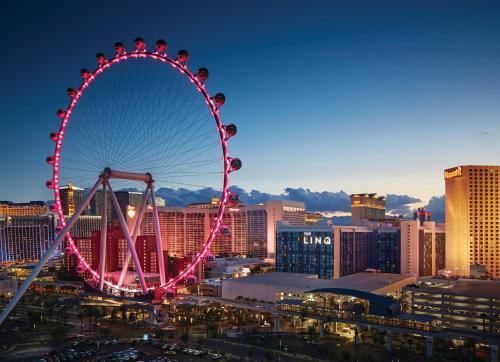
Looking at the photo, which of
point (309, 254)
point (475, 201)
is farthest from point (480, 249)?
point (309, 254)

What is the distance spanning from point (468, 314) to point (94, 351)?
101 ft

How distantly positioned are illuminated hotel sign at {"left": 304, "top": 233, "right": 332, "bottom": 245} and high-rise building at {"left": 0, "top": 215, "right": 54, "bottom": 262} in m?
81.5

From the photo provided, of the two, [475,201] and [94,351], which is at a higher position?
[475,201]

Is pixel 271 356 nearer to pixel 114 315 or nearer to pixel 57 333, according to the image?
pixel 57 333

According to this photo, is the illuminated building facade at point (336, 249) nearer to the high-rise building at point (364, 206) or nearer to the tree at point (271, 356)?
the tree at point (271, 356)

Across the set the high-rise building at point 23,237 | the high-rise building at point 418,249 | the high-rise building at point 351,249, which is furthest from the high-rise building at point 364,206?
the high-rise building at point 23,237

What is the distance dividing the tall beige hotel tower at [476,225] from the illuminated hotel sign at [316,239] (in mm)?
20085

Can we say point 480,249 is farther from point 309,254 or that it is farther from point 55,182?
point 55,182

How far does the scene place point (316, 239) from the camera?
66438 mm

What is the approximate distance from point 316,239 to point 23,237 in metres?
87.0

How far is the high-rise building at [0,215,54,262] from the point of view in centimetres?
11938

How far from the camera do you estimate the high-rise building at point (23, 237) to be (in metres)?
119

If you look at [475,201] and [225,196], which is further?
[475,201]

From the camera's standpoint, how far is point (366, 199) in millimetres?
135500
